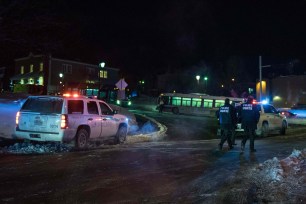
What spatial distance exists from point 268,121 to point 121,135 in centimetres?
874

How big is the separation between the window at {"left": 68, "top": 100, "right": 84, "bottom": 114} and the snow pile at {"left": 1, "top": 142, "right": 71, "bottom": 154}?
1128 mm

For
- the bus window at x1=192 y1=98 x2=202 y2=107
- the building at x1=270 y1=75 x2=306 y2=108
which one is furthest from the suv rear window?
the building at x1=270 y1=75 x2=306 y2=108

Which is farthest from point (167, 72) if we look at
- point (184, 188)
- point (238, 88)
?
point (184, 188)

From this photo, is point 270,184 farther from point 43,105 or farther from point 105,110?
point 105,110

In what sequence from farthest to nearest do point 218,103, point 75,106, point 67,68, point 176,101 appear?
point 67,68 → point 176,101 → point 218,103 → point 75,106

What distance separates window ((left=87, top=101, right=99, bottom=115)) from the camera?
14471 mm

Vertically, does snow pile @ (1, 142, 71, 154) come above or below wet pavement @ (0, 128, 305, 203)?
above

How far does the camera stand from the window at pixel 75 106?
1352cm

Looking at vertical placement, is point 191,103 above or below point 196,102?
below

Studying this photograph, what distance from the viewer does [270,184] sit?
8031mm

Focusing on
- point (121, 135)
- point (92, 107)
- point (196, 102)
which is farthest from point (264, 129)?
point (196, 102)

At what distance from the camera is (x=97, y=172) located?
9.45 m

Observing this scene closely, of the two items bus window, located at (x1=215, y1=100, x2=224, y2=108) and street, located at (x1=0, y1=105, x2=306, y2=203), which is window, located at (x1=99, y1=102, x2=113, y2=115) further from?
bus window, located at (x1=215, y1=100, x2=224, y2=108)

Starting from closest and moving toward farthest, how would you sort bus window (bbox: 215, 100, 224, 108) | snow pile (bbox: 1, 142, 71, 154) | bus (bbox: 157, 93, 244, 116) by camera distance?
snow pile (bbox: 1, 142, 71, 154)
bus window (bbox: 215, 100, 224, 108)
bus (bbox: 157, 93, 244, 116)
